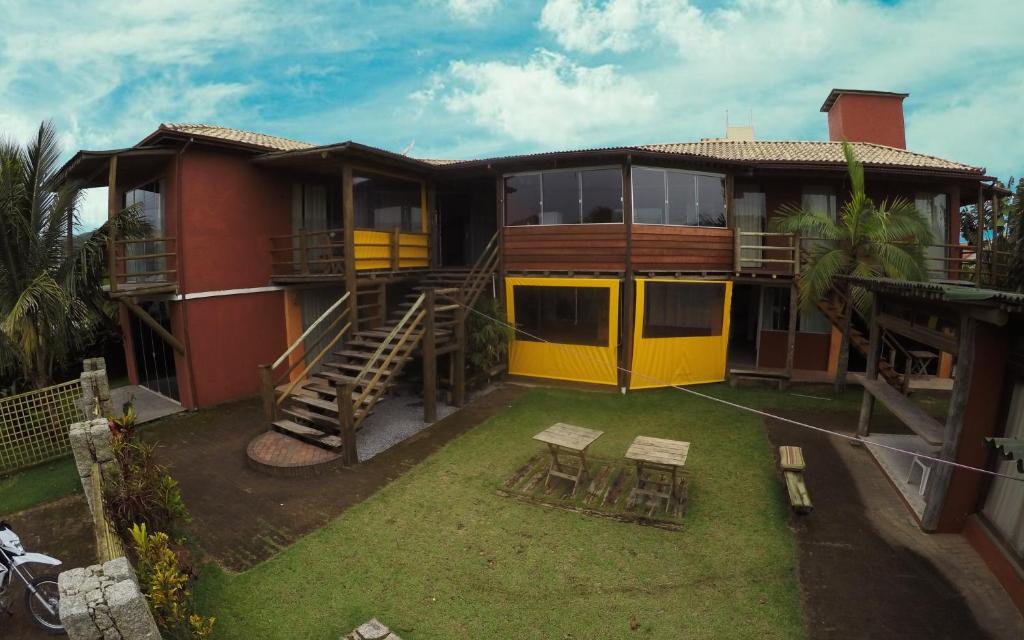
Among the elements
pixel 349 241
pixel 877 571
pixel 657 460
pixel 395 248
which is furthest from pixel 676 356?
pixel 349 241

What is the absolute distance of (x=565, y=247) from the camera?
1319 centimetres

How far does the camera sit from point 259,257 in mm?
12875

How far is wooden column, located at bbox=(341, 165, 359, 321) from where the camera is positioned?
11453mm

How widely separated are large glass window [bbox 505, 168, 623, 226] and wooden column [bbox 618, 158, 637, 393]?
0.20 m

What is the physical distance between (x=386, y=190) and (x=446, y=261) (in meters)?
4.62

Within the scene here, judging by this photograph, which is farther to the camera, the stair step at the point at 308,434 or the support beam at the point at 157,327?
the support beam at the point at 157,327

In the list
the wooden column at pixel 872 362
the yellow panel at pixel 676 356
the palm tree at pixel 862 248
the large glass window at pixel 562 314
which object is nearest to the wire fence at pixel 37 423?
the large glass window at pixel 562 314

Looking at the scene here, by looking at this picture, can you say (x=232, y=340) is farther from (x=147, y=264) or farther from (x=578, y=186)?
(x=578, y=186)

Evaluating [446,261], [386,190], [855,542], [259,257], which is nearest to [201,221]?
[259,257]

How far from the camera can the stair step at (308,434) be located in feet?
29.3

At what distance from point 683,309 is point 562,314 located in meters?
3.31

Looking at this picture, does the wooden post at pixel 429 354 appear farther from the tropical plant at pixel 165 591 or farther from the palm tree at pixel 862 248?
the palm tree at pixel 862 248

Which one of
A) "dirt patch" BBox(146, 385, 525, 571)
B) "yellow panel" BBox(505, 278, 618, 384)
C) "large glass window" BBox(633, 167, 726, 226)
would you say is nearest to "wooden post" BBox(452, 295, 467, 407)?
"dirt patch" BBox(146, 385, 525, 571)

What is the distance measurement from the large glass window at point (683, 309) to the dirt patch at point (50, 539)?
38.0 ft
